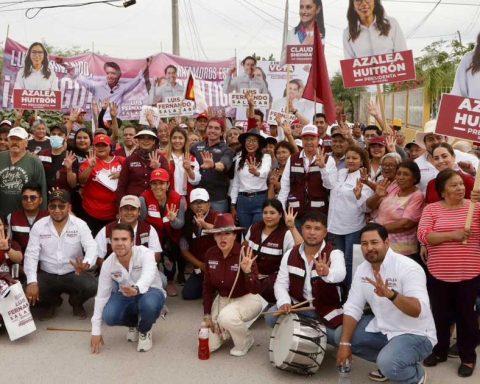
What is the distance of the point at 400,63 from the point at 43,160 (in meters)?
4.50

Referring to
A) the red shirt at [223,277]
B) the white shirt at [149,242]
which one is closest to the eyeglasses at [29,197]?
the white shirt at [149,242]

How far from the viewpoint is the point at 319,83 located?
26.2ft

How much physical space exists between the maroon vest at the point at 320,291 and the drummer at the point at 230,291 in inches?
13.8

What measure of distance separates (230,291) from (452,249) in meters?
1.94

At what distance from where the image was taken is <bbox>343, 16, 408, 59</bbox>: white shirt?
629 centimetres

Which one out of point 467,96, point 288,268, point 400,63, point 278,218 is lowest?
point 288,268

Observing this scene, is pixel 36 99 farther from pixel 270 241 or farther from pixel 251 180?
pixel 270 241

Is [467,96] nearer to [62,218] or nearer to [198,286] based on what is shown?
[198,286]

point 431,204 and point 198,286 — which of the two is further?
point 198,286

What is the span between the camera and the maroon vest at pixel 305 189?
621 cm

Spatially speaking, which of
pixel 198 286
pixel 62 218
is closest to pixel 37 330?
pixel 62 218

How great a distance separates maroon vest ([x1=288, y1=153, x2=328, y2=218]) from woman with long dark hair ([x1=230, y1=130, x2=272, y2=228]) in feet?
1.68

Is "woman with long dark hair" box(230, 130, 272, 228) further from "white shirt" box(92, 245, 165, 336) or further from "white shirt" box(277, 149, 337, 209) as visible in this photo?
"white shirt" box(92, 245, 165, 336)

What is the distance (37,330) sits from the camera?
17.7ft
